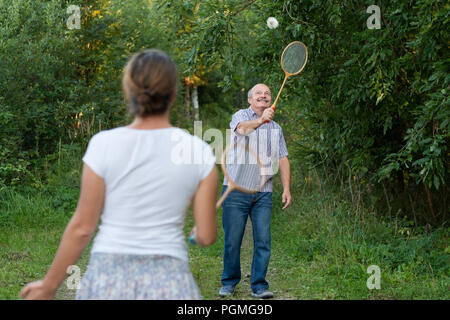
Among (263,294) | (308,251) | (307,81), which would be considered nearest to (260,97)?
(263,294)

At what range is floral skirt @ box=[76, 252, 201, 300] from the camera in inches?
92.0

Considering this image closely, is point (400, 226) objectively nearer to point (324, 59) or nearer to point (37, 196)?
point (324, 59)

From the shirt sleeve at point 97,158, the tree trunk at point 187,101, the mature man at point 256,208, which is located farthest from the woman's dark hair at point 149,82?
the tree trunk at point 187,101

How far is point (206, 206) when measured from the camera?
2414mm

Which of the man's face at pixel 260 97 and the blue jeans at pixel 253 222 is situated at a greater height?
the man's face at pixel 260 97

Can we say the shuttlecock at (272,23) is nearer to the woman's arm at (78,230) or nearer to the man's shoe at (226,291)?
the man's shoe at (226,291)

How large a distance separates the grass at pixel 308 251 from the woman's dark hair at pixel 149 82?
3.76 metres

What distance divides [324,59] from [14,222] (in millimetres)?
4932

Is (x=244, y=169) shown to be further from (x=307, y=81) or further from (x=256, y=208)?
(x=307, y=81)

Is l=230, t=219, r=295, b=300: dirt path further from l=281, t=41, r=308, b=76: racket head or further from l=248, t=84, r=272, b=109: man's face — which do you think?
l=281, t=41, r=308, b=76: racket head

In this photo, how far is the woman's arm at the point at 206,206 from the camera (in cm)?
241

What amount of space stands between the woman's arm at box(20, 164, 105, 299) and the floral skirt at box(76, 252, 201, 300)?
0.11 metres

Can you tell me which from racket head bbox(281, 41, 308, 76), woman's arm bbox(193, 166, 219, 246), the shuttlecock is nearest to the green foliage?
the shuttlecock

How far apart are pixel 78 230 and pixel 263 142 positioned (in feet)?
11.3
